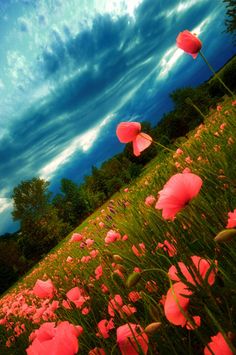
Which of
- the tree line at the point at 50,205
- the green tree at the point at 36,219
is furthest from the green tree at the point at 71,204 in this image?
the green tree at the point at 36,219

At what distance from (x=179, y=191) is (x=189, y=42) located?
4.41ft

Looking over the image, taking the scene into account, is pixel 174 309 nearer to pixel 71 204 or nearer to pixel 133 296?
pixel 133 296

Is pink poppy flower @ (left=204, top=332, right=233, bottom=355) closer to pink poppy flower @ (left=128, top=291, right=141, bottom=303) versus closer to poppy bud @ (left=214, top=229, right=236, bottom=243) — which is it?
poppy bud @ (left=214, top=229, right=236, bottom=243)

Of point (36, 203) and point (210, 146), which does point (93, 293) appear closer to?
point (210, 146)

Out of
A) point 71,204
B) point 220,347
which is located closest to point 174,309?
point 220,347

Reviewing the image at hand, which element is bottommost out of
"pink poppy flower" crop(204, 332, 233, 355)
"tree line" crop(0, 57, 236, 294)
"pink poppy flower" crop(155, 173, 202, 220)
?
"pink poppy flower" crop(204, 332, 233, 355)

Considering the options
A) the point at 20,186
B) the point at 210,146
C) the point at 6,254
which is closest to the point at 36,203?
the point at 20,186

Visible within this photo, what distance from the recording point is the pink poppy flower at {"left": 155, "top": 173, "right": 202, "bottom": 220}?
882 mm

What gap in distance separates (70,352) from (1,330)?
5254 millimetres

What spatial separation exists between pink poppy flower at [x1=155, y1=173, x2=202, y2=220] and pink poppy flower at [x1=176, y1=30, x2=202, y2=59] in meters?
1.28

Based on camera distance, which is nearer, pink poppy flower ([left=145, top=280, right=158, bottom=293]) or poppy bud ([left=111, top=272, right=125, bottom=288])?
poppy bud ([left=111, top=272, right=125, bottom=288])

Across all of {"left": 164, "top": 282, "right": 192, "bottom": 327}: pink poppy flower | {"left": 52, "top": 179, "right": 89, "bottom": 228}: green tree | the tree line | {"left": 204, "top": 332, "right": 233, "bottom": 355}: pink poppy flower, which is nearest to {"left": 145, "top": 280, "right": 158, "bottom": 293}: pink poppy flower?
{"left": 164, "top": 282, "right": 192, "bottom": 327}: pink poppy flower

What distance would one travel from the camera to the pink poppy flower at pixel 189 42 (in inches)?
71.1

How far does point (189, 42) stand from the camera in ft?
5.97
